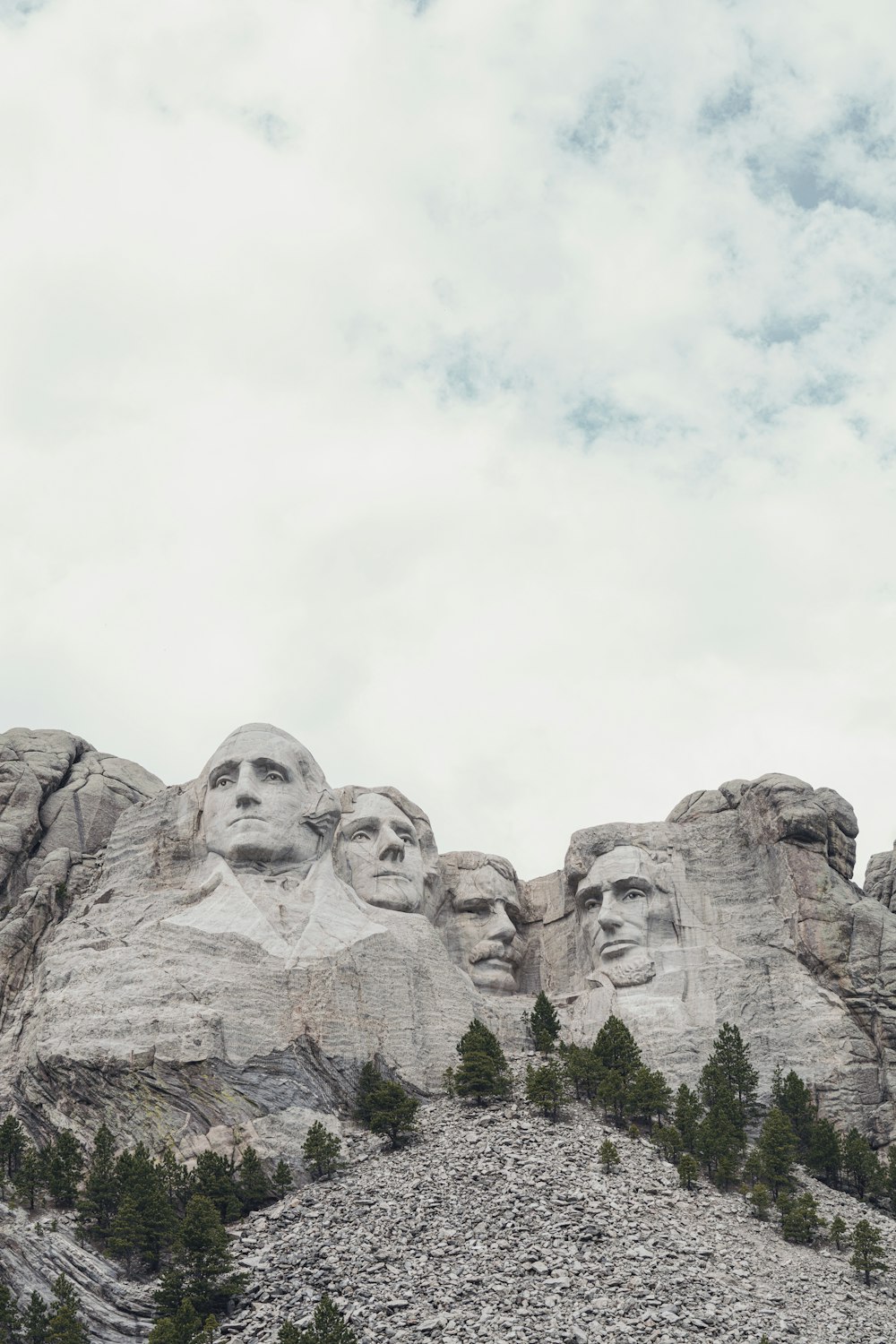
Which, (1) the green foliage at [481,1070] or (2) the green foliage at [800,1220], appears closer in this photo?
(2) the green foliage at [800,1220]

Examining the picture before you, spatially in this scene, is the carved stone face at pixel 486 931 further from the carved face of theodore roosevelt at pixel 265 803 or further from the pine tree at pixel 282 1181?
the pine tree at pixel 282 1181

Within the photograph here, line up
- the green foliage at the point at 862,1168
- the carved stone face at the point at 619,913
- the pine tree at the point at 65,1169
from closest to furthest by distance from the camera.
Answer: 1. the pine tree at the point at 65,1169
2. the green foliage at the point at 862,1168
3. the carved stone face at the point at 619,913

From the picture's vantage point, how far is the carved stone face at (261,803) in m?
45.5

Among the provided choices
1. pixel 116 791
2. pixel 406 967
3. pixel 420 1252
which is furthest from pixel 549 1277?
pixel 116 791

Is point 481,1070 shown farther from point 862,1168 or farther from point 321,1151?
point 862,1168

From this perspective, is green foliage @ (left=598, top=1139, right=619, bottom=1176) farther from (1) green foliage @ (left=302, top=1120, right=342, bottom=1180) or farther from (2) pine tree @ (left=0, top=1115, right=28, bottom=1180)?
(2) pine tree @ (left=0, top=1115, right=28, bottom=1180)

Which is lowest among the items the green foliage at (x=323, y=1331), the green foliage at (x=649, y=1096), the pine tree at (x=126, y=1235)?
the green foliage at (x=323, y=1331)

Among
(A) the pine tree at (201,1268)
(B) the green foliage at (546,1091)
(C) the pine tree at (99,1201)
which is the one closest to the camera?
(A) the pine tree at (201,1268)

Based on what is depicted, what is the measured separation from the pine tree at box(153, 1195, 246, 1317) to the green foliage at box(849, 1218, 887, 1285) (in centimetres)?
1029

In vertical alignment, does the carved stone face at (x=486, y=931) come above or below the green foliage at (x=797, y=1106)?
above

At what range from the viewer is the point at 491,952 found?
49.5 meters

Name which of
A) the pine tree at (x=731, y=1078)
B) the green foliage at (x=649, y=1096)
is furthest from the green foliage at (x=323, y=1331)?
the pine tree at (x=731, y=1078)

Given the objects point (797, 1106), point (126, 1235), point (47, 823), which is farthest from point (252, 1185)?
point (47, 823)

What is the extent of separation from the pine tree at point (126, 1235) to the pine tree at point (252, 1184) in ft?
7.24
